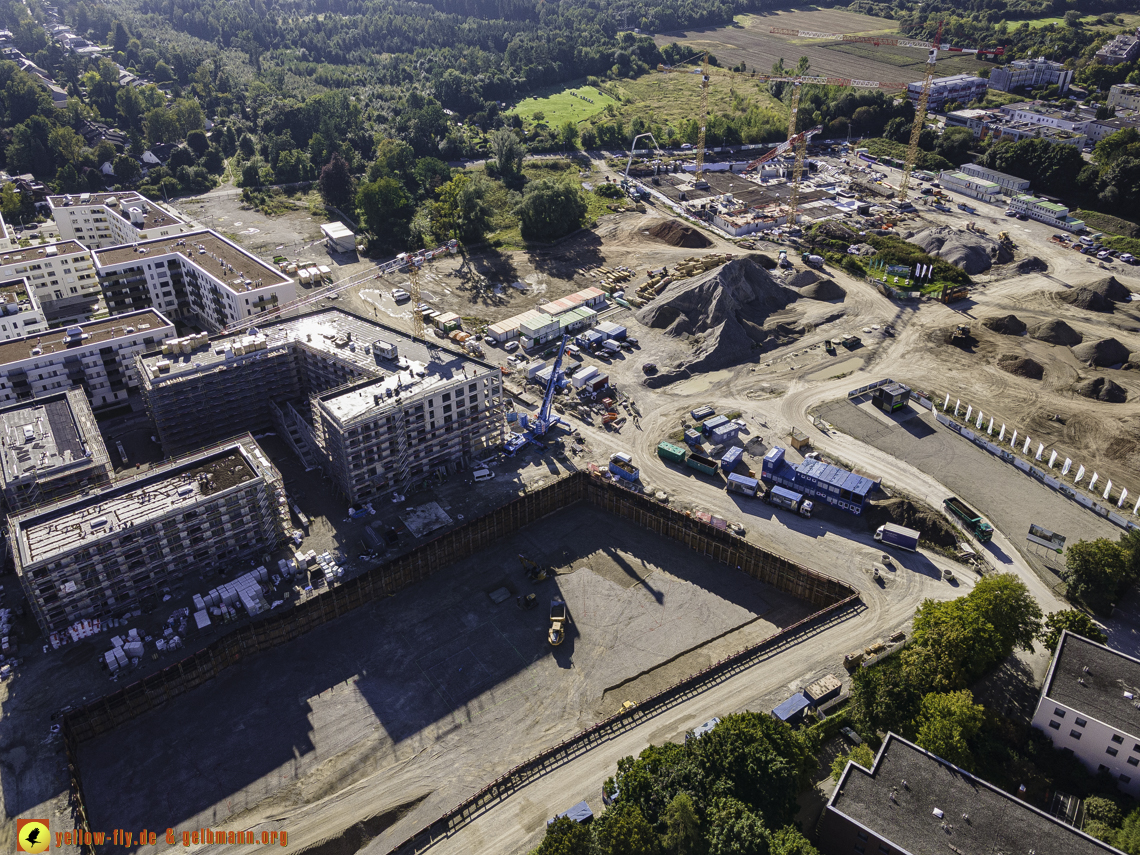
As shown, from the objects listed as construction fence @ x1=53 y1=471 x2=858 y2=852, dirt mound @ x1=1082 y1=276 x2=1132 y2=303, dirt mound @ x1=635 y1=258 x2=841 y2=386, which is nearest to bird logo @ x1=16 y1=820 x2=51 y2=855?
construction fence @ x1=53 y1=471 x2=858 y2=852

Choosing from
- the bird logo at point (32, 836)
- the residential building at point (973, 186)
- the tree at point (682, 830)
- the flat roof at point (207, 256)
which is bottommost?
the bird logo at point (32, 836)

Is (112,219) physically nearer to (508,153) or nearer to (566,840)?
(508,153)

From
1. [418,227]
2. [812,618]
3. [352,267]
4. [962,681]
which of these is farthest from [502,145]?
[962,681]

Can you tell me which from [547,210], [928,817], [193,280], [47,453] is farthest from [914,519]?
[193,280]

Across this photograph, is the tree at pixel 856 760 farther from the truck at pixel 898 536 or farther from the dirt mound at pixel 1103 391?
the dirt mound at pixel 1103 391

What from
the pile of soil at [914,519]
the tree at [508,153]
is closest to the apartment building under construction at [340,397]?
the pile of soil at [914,519]

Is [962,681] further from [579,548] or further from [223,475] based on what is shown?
[223,475]
